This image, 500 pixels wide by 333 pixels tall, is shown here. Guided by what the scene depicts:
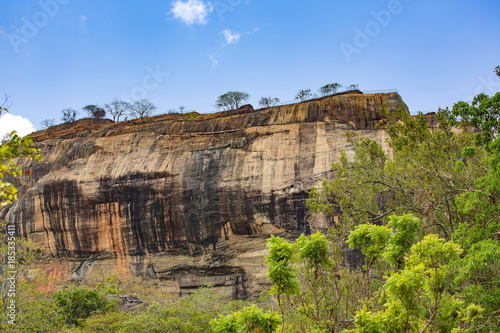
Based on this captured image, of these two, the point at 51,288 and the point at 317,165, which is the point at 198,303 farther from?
the point at 51,288

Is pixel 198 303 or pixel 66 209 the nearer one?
pixel 198 303

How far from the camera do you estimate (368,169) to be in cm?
1268

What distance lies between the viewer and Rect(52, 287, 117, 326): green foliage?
733 inches

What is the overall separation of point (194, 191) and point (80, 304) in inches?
351

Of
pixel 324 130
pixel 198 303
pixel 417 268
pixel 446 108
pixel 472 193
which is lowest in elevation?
pixel 198 303

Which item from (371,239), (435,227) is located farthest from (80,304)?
(371,239)

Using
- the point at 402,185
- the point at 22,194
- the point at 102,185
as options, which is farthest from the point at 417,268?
the point at 22,194

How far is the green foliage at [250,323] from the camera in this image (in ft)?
17.9

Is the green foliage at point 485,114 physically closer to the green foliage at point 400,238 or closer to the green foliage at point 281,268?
the green foliage at point 400,238

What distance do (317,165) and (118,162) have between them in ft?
43.9

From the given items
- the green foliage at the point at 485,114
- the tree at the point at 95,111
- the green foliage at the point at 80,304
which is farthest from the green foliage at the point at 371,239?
the tree at the point at 95,111

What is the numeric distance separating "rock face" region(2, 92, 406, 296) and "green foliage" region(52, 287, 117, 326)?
21.6ft

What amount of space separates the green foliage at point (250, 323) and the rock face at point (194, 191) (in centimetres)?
1656

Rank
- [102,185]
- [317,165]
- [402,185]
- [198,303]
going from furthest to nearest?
[102,185], [317,165], [198,303], [402,185]
